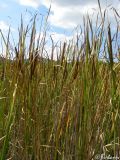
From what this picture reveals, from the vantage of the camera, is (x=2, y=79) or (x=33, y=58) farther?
(x=2, y=79)

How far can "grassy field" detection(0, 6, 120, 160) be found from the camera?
7.00ft

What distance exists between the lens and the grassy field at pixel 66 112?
213 centimetres

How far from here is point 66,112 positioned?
82.5 inches

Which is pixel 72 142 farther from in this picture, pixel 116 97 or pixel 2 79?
pixel 2 79

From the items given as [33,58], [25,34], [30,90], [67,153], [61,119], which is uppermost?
[25,34]

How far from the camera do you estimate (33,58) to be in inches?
87.0

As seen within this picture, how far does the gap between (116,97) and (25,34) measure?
70 centimetres

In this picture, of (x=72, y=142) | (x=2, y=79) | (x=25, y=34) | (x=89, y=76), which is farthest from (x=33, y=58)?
(x=2, y=79)

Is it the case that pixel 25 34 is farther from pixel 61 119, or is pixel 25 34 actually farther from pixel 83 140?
pixel 83 140

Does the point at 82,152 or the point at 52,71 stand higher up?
the point at 52,71

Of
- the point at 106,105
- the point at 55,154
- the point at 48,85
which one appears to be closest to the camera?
the point at 55,154

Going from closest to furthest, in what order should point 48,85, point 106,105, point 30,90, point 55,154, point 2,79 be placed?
point 55,154 < point 30,90 < point 106,105 < point 48,85 < point 2,79

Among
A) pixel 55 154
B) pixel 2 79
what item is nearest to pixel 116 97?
pixel 55 154

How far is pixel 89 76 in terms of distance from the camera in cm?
220
